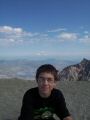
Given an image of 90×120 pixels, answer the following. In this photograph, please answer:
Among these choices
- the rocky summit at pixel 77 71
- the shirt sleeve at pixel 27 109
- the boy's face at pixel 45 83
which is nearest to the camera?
the shirt sleeve at pixel 27 109

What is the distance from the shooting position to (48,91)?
9.80 ft

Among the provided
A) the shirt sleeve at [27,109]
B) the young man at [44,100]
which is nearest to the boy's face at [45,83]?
the young man at [44,100]

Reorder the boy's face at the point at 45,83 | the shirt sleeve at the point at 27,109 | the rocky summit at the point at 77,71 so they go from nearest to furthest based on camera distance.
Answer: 1. the shirt sleeve at the point at 27,109
2. the boy's face at the point at 45,83
3. the rocky summit at the point at 77,71

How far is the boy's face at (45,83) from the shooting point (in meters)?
2.96

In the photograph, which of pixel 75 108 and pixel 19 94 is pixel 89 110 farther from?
pixel 19 94

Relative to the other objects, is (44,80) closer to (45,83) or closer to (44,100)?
(45,83)

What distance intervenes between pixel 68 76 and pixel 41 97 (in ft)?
25.4

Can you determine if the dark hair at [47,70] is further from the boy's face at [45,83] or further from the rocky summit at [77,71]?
the rocky summit at [77,71]

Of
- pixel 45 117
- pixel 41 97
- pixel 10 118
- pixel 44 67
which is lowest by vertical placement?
pixel 10 118

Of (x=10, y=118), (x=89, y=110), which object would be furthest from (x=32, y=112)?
(x=89, y=110)

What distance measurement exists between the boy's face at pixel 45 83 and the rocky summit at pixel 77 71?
7.38m

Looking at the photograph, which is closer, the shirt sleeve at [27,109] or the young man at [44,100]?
the shirt sleeve at [27,109]

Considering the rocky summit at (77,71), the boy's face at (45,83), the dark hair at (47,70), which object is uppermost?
the dark hair at (47,70)

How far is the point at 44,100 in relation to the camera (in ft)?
9.91
